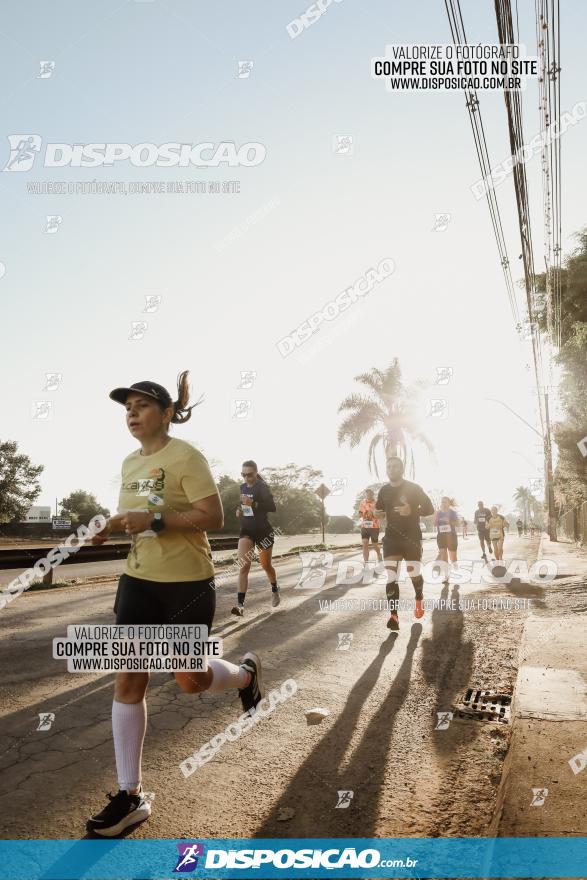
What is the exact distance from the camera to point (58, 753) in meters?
3.18

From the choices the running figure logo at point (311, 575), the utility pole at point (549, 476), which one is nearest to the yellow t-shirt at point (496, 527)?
the running figure logo at point (311, 575)

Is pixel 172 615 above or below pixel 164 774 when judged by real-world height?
above

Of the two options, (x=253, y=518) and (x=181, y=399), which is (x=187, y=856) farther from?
(x=253, y=518)

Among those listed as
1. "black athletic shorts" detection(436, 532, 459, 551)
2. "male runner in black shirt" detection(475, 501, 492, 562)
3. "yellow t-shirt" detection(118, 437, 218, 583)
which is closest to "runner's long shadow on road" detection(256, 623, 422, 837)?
"yellow t-shirt" detection(118, 437, 218, 583)

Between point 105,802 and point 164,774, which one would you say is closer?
point 105,802

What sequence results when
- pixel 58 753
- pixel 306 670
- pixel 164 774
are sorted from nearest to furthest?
pixel 164 774 < pixel 58 753 < pixel 306 670

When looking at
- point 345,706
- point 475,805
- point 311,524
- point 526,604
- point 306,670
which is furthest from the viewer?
point 311,524

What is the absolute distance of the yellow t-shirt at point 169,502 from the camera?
2.67 m

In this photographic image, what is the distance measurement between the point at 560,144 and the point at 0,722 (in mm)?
10670

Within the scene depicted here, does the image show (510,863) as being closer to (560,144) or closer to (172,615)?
(172,615)

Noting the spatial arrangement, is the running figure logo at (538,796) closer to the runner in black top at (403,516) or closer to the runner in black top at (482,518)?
the runner in black top at (403,516)

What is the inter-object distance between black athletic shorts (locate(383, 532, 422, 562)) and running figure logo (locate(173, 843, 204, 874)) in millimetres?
5068

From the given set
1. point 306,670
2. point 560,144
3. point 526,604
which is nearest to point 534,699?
point 306,670

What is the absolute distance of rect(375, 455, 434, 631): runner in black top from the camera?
23.5 feet
